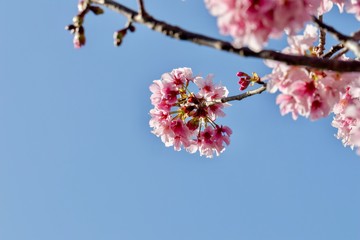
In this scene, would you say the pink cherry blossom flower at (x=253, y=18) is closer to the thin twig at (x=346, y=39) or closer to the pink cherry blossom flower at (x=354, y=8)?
the thin twig at (x=346, y=39)

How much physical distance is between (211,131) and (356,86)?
8.54 feet

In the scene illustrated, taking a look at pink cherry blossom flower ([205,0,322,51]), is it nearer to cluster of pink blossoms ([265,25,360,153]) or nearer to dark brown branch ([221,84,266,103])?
cluster of pink blossoms ([265,25,360,153])

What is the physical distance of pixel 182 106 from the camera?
18.4 ft

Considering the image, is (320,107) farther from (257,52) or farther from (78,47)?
(78,47)

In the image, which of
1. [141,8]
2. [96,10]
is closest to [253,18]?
[141,8]

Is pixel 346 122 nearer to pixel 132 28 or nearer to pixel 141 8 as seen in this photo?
pixel 132 28

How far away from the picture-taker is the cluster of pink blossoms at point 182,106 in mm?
5594

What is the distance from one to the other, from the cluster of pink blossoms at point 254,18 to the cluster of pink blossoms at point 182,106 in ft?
8.23

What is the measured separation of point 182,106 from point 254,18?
277 cm

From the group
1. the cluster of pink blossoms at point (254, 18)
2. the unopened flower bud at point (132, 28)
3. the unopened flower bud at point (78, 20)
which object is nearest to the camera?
the cluster of pink blossoms at point (254, 18)

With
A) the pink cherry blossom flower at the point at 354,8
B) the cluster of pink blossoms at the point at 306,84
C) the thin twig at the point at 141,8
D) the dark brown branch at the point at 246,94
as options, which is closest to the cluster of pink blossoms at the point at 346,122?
the dark brown branch at the point at 246,94

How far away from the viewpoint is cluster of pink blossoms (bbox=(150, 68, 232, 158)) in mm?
5594

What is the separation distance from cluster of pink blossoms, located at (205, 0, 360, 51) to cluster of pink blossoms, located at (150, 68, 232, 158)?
2.51m

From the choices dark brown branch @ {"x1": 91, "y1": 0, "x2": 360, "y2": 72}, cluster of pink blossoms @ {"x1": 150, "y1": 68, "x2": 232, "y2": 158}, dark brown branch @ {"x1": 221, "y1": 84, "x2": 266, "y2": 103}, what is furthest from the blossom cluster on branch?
cluster of pink blossoms @ {"x1": 150, "y1": 68, "x2": 232, "y2": 158}
